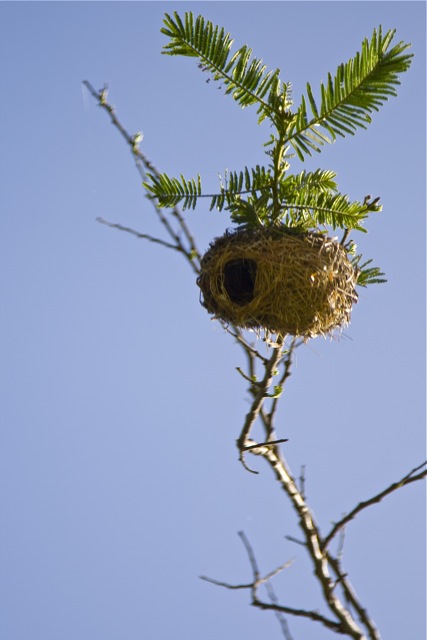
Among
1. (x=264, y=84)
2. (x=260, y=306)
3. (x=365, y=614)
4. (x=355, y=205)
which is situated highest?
(x=264, y=84)

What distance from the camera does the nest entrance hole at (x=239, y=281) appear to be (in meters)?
2.71

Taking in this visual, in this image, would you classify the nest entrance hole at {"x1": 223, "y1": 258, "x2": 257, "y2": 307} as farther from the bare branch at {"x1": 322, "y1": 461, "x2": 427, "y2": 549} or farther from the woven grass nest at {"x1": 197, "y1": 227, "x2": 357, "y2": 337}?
the bare branch at {"x1": 322, "y1": 461, "x2": 427, "y2": 549}

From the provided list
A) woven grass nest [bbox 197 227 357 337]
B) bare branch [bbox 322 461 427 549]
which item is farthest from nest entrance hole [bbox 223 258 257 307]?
bare branch [bbox 322 461 427 549]

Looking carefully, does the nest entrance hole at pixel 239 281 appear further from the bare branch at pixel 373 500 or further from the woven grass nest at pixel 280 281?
the bare branch at pixel 373 500

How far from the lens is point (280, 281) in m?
2.62

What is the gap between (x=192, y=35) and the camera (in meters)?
2.55

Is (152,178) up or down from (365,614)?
up

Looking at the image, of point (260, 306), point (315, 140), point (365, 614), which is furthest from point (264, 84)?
point (365, 614)

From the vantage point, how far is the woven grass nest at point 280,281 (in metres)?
2.62

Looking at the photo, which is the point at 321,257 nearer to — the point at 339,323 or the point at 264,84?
the point at 339,323

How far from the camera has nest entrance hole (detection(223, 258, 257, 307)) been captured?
2715 millimetres

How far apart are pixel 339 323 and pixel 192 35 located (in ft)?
3.01

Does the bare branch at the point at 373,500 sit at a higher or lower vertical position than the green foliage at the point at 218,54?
lower

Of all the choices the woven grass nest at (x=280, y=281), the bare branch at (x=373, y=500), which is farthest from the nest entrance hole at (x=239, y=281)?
the bare branch at (x=373, y=500)
